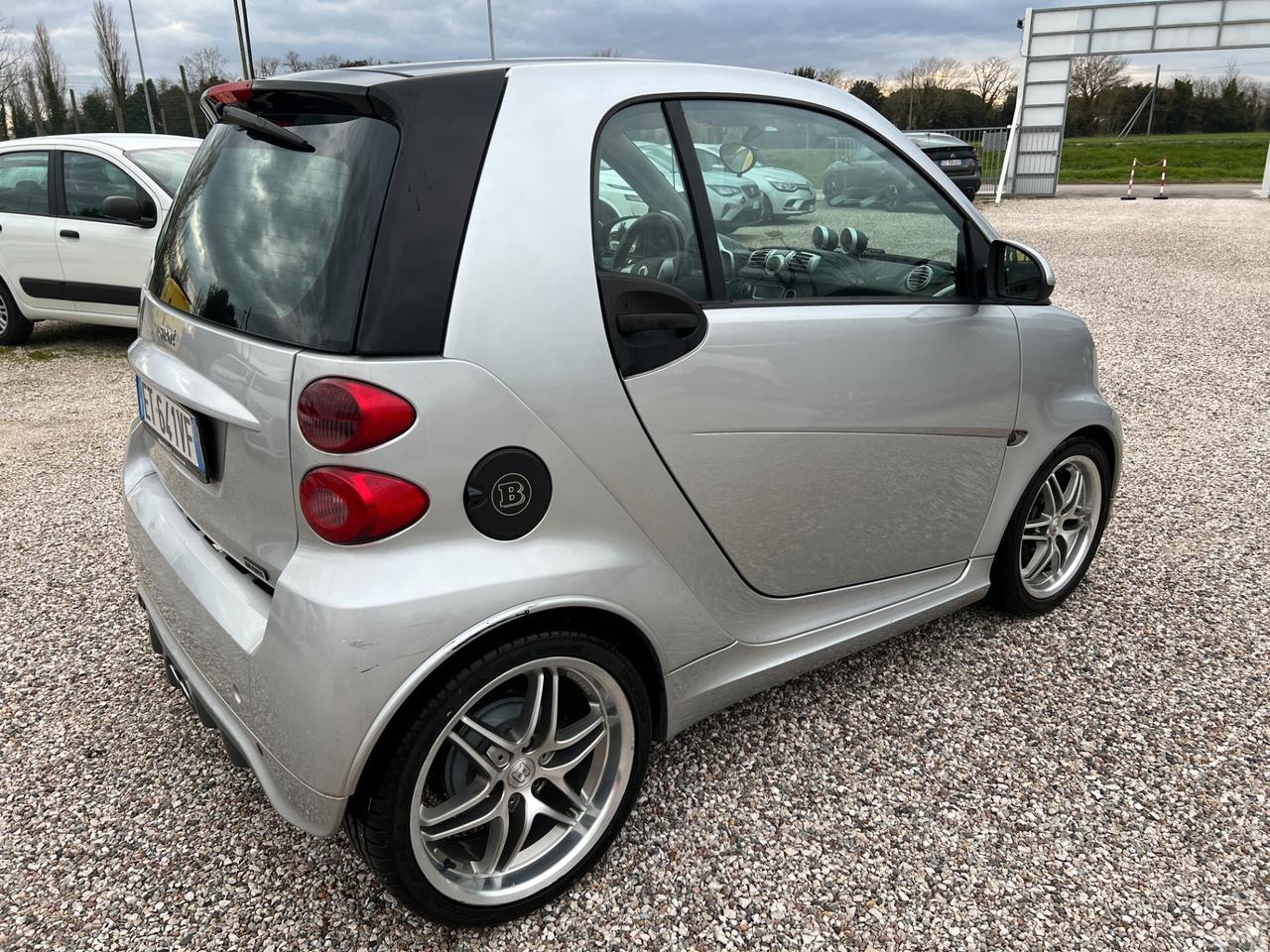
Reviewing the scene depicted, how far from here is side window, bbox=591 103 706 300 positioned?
6.31 feet

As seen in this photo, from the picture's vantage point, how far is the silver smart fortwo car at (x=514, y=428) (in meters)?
1.68

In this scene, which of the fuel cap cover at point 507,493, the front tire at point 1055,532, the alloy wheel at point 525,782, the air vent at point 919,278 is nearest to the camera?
the fuel cap cover at point 507,493

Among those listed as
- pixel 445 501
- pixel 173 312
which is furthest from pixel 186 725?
pixel 445 501

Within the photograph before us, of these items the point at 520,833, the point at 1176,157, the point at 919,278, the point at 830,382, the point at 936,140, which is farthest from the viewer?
the point at 1176,157

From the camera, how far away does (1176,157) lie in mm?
30703

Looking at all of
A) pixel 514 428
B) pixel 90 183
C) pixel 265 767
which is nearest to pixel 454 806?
pixel 265 767

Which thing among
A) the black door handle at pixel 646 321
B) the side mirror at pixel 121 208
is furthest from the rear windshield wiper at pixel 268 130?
the side mirror at pixel 121 208

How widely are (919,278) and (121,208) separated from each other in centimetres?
622

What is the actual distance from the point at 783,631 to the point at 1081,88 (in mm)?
46709

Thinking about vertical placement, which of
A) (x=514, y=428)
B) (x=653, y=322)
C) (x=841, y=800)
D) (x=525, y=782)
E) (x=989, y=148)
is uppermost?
(x=989, y=148)

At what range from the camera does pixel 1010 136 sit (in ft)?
66.4

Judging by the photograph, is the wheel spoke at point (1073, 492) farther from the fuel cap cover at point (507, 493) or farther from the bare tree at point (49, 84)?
the bare tree at point (49, 84)

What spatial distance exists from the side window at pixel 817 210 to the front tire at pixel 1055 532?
869 mm

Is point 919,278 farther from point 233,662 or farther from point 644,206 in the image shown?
point 233,662
